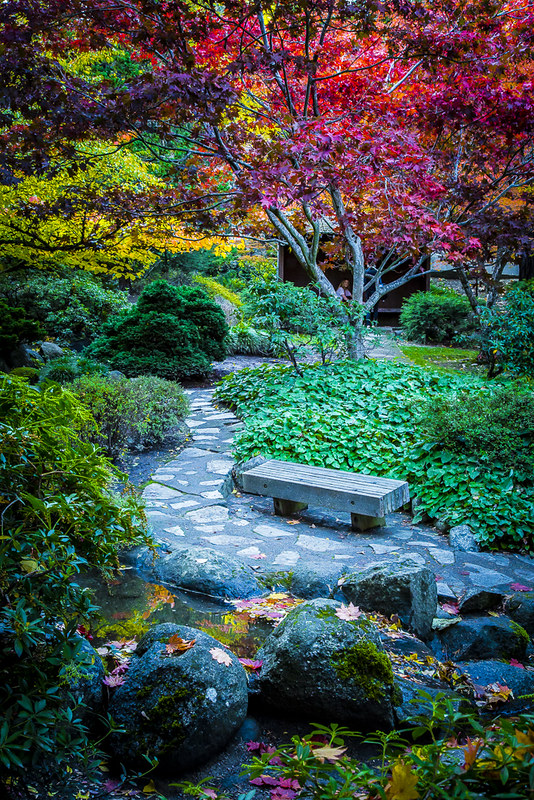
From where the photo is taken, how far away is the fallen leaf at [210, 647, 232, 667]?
2.55 meters

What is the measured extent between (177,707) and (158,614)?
3.42 feet

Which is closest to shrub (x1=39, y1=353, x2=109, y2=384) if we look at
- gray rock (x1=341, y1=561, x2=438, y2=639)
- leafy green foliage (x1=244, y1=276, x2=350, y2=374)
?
leafy green foliage (x1=244, y1=276, x2=350, y2=374)

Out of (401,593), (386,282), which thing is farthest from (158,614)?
(386,282)

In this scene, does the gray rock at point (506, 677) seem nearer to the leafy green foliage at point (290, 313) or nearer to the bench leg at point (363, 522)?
the bench leg at point (363, 522)

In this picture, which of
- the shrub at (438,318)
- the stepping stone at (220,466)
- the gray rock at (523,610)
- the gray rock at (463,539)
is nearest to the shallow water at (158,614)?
the gray rock at (523,610)

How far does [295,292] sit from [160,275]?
13.6 meters

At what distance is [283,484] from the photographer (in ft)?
17.8

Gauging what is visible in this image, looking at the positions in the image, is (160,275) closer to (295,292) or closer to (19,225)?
(19,225)

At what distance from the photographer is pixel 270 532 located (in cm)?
514

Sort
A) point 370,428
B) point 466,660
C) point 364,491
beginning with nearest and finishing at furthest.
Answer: point 466,660
point 364,491
point 370,428

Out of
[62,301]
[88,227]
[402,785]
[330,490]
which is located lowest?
[330,490]

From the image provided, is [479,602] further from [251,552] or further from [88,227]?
[88,227]

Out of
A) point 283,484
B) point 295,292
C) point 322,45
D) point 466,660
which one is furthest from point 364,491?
point 322,45

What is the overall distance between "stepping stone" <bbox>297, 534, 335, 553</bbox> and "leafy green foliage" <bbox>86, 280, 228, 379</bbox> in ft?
20.6
